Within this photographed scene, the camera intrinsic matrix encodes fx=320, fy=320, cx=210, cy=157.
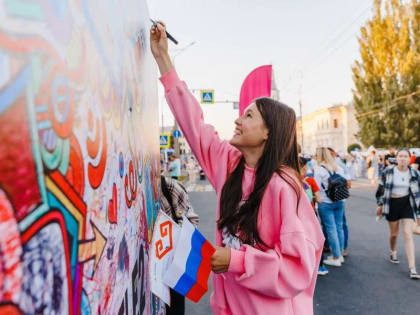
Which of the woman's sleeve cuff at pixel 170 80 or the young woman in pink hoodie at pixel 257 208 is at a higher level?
the woman's sleeve cuff at pixel 170 80

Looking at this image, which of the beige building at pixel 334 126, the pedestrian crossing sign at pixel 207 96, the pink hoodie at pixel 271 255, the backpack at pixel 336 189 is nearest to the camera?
the pink hoodie at pixel 271 255

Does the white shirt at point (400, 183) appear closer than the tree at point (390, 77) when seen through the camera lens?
Yes

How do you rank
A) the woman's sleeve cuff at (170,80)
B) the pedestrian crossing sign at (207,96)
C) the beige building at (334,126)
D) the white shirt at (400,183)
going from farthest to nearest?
the beige building at (334,126), the pedestrian crossing sign at (207,96), the white shirt at (400,183), the woman's sleeve cuff at (170,80)

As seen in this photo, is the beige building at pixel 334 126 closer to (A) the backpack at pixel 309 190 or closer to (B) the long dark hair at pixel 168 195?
(A) the backpack at pixel 309 190

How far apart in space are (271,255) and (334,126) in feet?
223

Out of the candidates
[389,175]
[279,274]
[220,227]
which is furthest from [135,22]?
[389,175]

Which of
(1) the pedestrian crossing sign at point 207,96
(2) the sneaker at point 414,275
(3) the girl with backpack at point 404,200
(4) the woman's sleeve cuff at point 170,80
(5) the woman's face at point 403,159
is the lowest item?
(2) the sneaker at point 414,275

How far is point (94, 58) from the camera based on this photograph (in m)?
0.98

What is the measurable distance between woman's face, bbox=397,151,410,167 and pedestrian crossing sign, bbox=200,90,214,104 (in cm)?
1351

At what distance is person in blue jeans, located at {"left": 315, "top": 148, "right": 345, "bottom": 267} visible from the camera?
463cm

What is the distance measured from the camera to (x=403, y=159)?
4375 mm

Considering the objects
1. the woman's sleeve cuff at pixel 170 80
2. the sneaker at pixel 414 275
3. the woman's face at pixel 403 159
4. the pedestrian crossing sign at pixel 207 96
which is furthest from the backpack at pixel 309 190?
the pedestrian crossing sign at pixel 207 96

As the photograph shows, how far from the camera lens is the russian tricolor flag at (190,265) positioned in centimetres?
124

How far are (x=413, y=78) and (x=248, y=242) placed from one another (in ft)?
92.1
